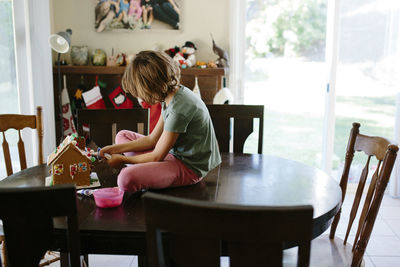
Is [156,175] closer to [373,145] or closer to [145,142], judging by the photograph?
[145,142]

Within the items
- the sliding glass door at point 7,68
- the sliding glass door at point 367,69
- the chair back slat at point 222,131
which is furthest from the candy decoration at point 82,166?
the sliding glass door at point 367,69

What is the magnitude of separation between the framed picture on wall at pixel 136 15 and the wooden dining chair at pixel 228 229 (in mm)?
2903

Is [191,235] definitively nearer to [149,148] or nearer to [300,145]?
[149,148]

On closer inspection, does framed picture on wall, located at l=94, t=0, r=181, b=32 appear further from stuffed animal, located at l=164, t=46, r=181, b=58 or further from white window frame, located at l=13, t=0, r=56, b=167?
white window frame, located at l=13, t=0, r=56, b=167

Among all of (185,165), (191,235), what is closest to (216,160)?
(185,165)

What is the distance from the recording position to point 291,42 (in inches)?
155

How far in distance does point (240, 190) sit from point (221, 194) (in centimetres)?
9

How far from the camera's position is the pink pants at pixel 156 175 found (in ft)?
5.14

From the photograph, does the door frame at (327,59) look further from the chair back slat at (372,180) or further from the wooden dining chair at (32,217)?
the wooden dining chair at (32,217)

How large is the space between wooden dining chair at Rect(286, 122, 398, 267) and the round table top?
0.44 feet

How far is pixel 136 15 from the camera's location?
12.0ft

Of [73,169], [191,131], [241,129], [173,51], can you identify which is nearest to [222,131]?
[241,129]

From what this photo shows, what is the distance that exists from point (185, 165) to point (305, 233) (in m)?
0.79

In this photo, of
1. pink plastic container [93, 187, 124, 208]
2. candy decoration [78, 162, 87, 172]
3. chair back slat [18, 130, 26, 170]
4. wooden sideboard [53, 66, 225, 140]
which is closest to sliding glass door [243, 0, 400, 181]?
wooden sideboard [53, 66, 225, 140]
